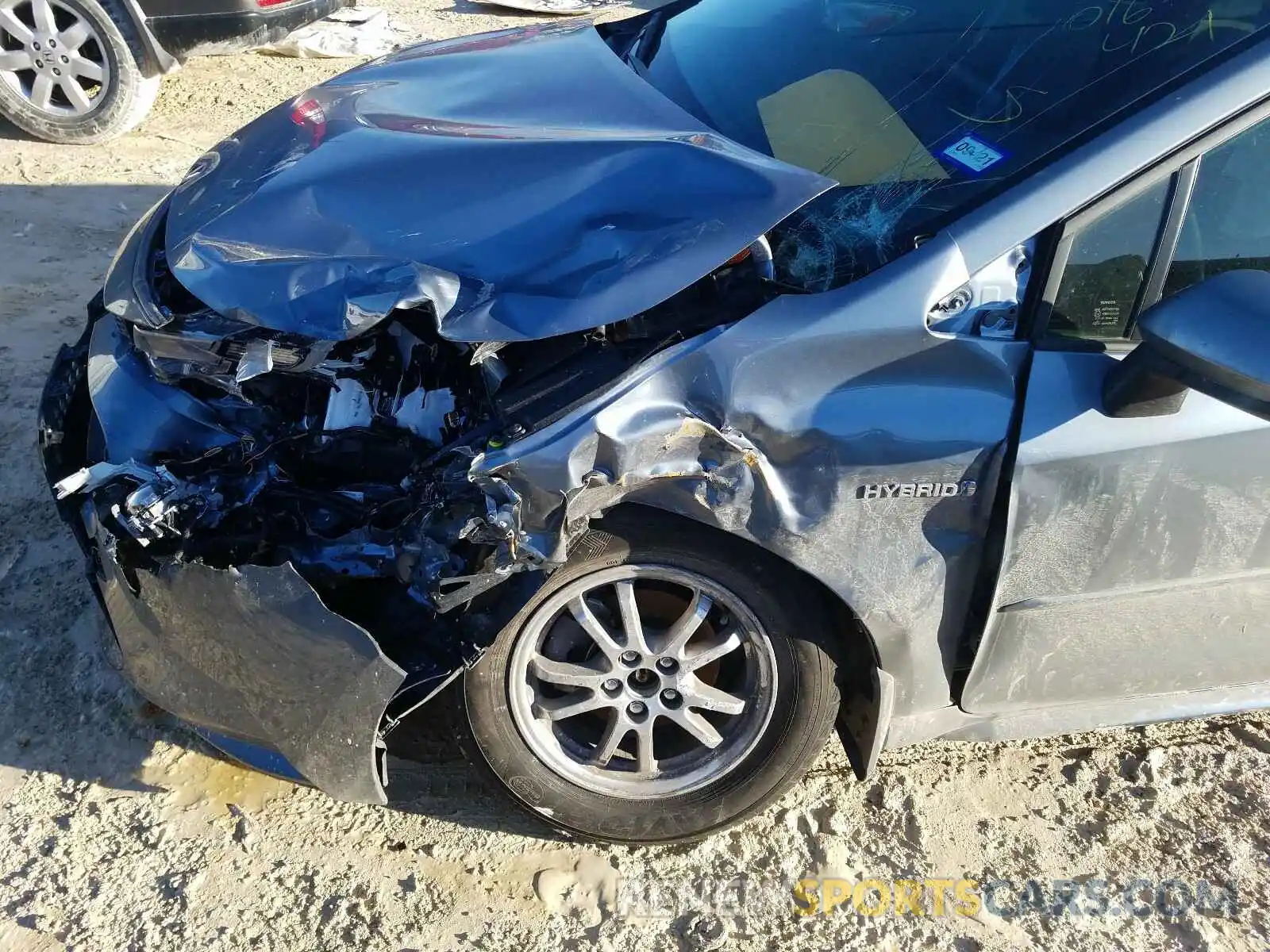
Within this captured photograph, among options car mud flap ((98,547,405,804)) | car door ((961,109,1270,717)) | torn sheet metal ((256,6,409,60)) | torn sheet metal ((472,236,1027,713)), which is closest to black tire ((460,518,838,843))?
torn sheet metal ((472,236,1027,713))

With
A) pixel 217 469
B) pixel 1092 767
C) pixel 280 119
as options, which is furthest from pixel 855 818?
pixel 280 119

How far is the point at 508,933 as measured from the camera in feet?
7.45

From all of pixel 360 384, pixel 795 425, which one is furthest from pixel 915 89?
pixel 360 384

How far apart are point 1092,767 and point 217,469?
2370 millimetres

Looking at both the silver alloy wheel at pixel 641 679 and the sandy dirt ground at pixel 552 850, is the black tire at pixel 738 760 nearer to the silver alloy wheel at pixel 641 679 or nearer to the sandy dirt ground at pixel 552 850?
the silver alloy wheel at pixel 641 679

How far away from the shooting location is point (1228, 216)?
1.97m

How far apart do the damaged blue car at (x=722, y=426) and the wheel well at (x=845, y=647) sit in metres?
0.01

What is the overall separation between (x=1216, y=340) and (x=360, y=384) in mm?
1820

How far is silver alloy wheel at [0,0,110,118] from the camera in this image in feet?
17.9

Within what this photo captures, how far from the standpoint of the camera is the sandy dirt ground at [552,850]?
7.46ft

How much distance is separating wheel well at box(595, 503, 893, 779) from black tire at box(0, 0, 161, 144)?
16.8 ft

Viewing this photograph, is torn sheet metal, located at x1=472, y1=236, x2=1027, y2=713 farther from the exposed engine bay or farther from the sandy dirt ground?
the sandy dirt ground

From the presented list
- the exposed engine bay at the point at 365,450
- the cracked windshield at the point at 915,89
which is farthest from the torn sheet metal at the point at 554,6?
the exposed engine bay at the point at 365,450

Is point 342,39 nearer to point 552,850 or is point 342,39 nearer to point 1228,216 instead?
point 552,850
